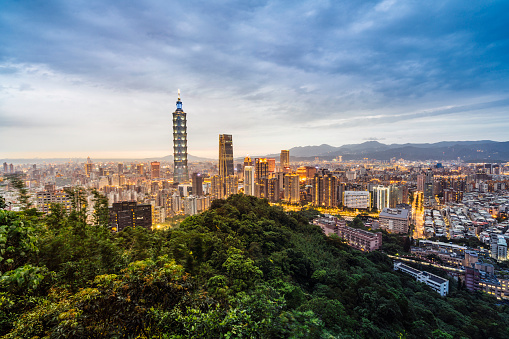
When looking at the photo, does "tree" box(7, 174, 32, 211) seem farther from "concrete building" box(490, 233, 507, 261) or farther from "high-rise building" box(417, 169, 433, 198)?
"high-rise building" box(417, 169, 433, 198)

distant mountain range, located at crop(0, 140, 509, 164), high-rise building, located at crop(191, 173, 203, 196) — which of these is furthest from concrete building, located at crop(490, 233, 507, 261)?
distant mountain range, located at crop(0, 140, 509, 164)

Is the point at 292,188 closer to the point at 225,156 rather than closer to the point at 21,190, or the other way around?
the point at 225,156

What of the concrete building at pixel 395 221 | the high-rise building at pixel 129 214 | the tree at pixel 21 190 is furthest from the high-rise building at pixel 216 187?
the tree at pixel 21 190

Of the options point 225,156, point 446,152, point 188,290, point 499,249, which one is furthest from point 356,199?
point 446,152

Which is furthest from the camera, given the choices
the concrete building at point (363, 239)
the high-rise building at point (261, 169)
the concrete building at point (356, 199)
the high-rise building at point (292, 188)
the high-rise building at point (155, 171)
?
the high-rise building at point (155, 171)

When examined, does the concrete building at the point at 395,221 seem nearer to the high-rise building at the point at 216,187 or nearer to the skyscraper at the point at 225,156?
the high-rise building at the point at 216,187

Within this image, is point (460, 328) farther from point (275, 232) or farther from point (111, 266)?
point (111, 266)
